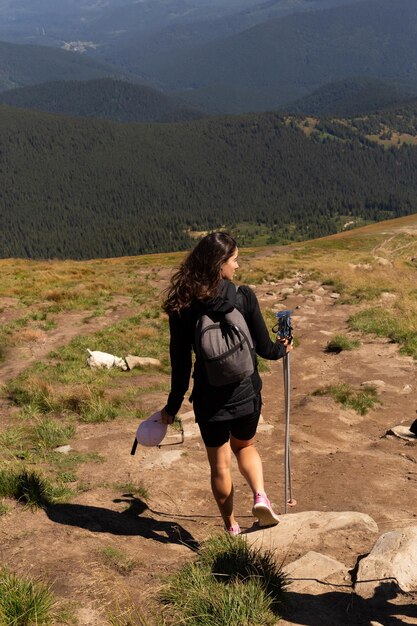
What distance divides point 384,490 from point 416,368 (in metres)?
7.14

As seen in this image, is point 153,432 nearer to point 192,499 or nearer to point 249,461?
point 249,461

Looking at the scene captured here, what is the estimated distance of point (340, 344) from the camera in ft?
55.1

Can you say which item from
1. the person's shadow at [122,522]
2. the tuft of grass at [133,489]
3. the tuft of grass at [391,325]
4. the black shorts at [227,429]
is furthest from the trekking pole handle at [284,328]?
the tuft of grass at [391,325]

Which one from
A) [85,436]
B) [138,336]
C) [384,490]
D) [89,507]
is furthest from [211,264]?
[138,336]

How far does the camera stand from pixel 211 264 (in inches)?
223

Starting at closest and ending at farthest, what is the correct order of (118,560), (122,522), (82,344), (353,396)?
(118,560) → (122,522) → (353,396) → (82,344)

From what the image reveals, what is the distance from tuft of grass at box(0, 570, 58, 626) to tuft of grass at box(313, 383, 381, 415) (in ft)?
27.5

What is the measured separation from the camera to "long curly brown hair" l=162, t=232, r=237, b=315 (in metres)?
5.62

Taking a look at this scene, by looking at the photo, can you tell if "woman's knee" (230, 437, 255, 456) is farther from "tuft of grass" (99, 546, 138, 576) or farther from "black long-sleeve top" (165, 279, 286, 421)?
"tuft of grass" (99, 546, 138, 576)

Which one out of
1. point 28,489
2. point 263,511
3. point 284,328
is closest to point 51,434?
point 28,489

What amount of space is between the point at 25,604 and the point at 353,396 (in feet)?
29.8

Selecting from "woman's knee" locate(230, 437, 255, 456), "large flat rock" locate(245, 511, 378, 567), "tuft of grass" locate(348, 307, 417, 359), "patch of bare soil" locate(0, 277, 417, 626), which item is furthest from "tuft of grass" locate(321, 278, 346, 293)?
"woman's knee" locate(230, 437, 255, 456)

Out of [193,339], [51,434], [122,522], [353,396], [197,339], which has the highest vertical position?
[197,339]

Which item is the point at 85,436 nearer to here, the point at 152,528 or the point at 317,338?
the point at 152,528
